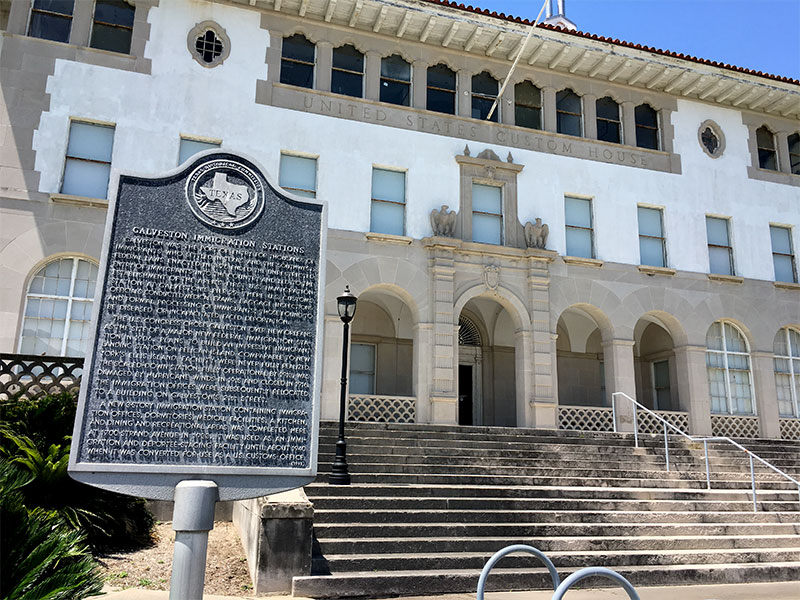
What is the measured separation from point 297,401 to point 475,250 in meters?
14.7

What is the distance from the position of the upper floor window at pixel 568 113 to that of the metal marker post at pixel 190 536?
19.4 m

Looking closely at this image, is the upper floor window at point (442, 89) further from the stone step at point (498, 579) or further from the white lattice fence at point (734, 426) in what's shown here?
the stone step at point (498, 579)

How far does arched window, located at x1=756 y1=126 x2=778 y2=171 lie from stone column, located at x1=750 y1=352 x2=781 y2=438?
7.14 meters

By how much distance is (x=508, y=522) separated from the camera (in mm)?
10969

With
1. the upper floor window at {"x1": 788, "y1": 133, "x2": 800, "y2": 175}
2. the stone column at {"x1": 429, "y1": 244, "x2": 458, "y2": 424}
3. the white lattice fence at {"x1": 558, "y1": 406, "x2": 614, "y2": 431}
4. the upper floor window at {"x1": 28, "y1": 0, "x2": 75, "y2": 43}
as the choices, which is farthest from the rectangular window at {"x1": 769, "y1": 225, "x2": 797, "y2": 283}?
the upper floor window at {"x1": 28, "y1": 0, "x2": 75, "y2": 43}

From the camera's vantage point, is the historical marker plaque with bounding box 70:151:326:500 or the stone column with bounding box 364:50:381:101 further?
the stone column with bounding box 364:50:381:101

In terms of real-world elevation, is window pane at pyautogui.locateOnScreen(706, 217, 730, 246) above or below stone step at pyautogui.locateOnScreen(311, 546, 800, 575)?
above

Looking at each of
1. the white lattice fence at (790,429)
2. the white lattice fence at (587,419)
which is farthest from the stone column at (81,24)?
the white lattice fence at (790,429)

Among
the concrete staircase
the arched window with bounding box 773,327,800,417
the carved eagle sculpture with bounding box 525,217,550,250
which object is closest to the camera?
the concrete staircase

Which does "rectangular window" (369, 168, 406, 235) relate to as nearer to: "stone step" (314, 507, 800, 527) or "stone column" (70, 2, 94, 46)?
"stone column" (70, 2, 94, 46)

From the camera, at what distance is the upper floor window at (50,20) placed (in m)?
17.4

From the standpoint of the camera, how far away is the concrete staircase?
9.18 m

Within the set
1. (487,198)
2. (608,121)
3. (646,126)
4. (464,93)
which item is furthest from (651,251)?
(464,93)

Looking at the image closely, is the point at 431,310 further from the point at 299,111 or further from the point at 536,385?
the point at 299,111
